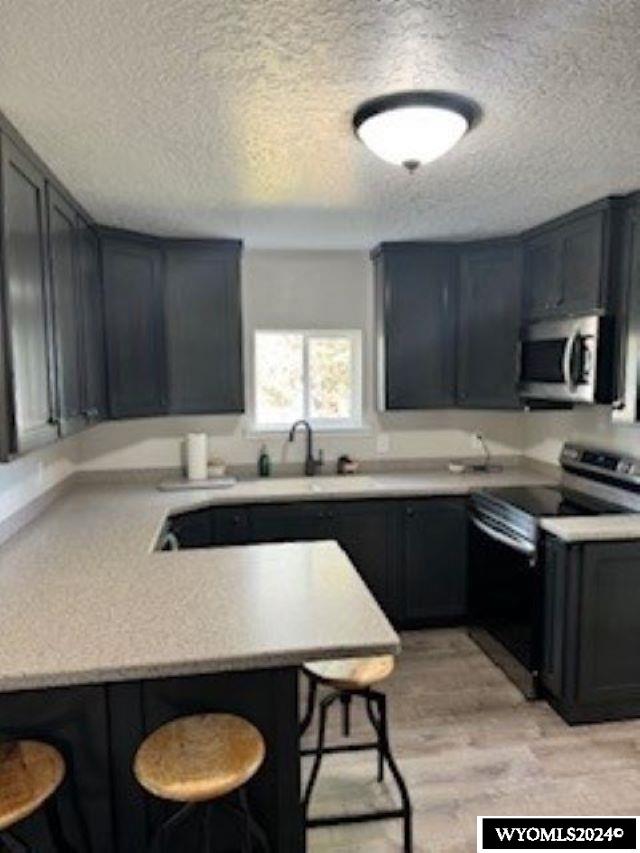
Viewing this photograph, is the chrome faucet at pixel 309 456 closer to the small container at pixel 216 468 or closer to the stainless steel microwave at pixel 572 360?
the small container at pixel 216 468

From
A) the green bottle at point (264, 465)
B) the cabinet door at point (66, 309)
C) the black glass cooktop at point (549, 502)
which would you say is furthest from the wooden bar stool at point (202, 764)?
the green bottle at point (264, 465)

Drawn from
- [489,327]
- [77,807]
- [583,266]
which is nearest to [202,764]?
[77,807]

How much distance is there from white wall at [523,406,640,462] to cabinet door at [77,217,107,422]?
2586mm

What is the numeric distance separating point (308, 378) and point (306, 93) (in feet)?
8.26

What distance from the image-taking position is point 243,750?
1508mm

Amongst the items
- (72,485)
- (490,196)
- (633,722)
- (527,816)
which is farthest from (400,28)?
(72,485)

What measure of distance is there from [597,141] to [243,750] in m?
2.17

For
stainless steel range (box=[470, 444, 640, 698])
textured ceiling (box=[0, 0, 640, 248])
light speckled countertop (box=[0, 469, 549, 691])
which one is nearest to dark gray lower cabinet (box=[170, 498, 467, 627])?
stainless steel range (box=[470, 444, 640, 698])

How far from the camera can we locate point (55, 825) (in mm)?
1565

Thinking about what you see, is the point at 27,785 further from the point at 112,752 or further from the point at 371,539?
the point at 371,539

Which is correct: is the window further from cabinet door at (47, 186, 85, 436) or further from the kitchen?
cabinet door at (47, 186, 85, 436)

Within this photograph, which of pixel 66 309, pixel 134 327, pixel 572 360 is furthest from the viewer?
pixel 134 327

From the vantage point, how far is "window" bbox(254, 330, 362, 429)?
13.3 feet

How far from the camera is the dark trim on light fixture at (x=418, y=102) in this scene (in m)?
1.67
